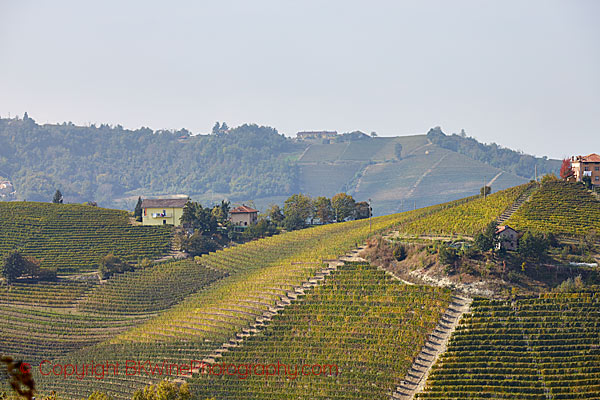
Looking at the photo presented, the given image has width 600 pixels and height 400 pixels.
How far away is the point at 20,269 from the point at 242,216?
28636mm

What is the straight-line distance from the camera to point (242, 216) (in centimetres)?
9419

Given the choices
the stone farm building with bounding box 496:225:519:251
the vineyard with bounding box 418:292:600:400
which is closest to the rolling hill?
the vineyard with bounding box 418:292:600:400

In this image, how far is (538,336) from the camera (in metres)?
47.4

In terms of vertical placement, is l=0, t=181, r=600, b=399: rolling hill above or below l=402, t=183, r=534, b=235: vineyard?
below

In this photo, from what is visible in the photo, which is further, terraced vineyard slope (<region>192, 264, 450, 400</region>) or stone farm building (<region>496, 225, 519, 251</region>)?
stone farm building (<region>496, 225, 519, 251</region>)

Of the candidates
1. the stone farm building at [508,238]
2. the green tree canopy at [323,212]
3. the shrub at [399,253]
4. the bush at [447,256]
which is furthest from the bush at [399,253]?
the green tree canopy at [323,212]

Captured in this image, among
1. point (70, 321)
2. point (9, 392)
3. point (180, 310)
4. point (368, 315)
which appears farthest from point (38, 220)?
point (368, 315)

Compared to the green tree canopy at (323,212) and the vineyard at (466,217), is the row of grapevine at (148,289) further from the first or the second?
the green tree canopy at (323,212)

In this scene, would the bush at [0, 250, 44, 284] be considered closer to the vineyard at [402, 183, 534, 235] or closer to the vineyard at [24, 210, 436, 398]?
the vineyard at [24, 210, 436, 398]

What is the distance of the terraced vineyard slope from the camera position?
4709 cm

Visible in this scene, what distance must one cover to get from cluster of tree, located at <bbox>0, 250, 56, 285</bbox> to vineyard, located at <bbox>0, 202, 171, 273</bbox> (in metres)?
2.36

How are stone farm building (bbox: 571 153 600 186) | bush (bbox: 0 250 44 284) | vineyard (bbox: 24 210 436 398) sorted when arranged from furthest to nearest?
bush (bbox: 0 250 44 284), stone farm building (bbox: 571 153 600 186), vineyard (bbox: 24 210 436 398)

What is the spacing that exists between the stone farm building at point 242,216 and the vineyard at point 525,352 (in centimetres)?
4724

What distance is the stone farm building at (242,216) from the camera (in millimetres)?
93750
